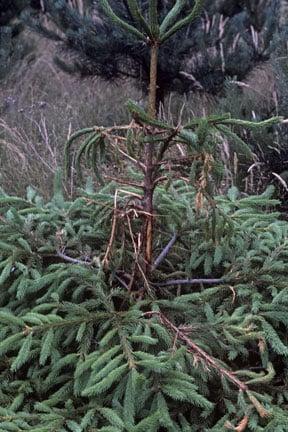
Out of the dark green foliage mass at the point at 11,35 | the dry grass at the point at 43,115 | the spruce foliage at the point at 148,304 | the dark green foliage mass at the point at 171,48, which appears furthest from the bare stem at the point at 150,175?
the dark green foliage mass at the point at 11,35

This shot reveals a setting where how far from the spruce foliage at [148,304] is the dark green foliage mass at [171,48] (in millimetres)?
3103

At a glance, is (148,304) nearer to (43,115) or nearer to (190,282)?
(190,282)

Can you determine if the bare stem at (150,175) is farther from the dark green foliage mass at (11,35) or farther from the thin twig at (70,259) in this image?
the dark green foliage mass at (11,35)

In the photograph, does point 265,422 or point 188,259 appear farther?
point 188,259

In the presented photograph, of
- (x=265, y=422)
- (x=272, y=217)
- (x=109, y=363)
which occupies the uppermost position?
(x=272, y=217)

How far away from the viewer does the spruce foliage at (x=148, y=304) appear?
1941 millimetres

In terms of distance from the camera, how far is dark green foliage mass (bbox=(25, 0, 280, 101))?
545 cm

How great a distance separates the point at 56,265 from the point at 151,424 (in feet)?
2.13

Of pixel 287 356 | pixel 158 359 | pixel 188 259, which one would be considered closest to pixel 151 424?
pixel 158 359

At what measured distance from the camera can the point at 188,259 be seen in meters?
2.48

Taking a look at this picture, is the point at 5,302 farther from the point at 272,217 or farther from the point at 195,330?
the point at 272,217

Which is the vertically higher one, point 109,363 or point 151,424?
point 109,363

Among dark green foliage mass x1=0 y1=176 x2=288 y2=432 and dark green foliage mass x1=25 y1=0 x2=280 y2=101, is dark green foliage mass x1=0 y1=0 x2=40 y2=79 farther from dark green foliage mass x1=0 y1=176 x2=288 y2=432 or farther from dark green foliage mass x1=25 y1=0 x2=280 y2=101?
dark green foliage mass x1=0 y1=176 x2=288 y2=432

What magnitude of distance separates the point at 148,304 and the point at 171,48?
11.7 feet
